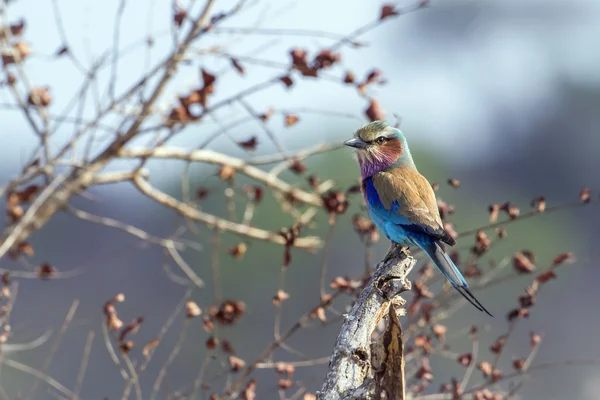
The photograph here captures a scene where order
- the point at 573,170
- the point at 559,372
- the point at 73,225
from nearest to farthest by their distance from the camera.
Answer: the point at 73,225 → the point at 559,372 → the point at 573,170

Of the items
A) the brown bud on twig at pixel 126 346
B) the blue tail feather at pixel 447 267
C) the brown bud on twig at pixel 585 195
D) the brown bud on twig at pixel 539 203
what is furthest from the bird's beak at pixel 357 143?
the brown bud on twig at pixel 126 346

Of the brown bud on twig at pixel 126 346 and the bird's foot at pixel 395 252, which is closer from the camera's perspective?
the bird's foot at pixel 395 252

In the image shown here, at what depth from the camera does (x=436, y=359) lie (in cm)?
2281

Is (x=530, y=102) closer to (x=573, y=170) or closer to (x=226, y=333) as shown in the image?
(x=573, y=170)

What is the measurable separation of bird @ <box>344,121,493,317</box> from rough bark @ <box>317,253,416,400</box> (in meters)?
0.59

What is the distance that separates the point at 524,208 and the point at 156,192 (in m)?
23.8

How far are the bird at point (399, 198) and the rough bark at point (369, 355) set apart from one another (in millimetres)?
585

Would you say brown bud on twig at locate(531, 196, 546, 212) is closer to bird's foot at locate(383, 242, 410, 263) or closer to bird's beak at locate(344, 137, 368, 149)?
bird's foot at locate(383, 242, 410, 263)

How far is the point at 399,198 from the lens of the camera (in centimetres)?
489

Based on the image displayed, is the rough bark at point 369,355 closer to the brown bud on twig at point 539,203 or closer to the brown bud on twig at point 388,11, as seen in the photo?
the brown bud on twig at point 539,203

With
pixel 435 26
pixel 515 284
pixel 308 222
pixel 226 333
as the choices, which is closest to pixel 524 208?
pixel 515 284

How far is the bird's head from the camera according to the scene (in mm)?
5203

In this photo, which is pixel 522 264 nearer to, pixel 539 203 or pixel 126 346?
pixel 539 203

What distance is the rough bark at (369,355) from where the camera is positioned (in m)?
3.66
